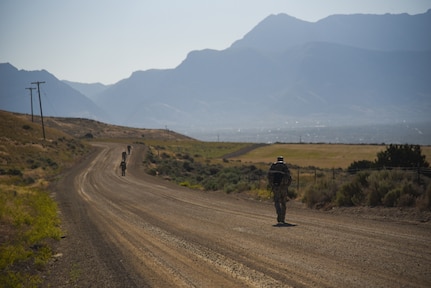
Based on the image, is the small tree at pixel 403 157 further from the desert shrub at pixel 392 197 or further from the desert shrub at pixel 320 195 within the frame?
the desert shrub at pixel 392 197

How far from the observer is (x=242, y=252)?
30.6 ft

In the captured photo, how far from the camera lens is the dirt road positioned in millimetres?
7355

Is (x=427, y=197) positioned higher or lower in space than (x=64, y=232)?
higher

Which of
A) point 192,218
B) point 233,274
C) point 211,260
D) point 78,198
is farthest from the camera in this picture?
point 78,198

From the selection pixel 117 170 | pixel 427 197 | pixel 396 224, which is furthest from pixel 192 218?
pixel 117 170

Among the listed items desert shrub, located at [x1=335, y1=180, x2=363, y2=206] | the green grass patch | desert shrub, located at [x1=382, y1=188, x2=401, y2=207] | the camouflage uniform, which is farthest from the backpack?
the green grass patch

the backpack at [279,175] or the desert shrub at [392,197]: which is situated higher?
the backpack at [279,175]

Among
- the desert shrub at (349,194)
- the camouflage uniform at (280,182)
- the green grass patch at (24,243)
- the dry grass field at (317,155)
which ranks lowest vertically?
the dry grass field at (317,155)

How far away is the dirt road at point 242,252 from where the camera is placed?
24.1 ft

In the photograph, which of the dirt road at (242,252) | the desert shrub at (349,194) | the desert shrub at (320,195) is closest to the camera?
the dirt road at (242,252)

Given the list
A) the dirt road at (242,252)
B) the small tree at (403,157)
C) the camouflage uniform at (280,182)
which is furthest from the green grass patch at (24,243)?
the small tree at (403,157)

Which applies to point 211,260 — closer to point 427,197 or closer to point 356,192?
point 427,197

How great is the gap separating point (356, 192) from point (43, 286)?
13.7 metres

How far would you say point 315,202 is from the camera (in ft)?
61.0
